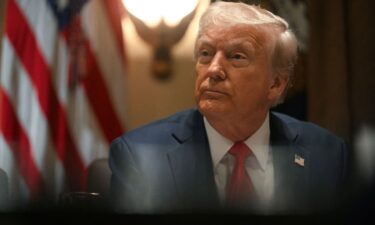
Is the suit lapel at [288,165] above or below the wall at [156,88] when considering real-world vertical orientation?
below

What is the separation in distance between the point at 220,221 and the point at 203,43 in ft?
1.19

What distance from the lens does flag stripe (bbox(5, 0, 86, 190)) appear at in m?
1.26

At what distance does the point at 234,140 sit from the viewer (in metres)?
1.31

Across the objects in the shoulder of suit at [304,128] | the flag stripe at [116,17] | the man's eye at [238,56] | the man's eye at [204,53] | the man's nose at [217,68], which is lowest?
the shoulder of suit at [304,128]

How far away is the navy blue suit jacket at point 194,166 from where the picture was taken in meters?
1.24

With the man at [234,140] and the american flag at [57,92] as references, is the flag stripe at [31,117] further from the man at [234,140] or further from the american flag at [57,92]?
the man at [234,140]

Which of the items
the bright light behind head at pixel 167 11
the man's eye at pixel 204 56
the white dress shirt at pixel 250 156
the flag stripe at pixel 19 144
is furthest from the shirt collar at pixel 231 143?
the flag stripe at pixel 19 144

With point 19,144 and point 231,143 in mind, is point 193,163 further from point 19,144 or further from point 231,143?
point 19,144

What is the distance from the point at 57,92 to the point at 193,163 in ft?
1.03

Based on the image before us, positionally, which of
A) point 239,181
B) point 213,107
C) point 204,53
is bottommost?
point 239,181

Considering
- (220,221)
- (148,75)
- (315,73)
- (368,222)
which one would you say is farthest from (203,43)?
(368,222)

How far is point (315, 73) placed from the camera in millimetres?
1320

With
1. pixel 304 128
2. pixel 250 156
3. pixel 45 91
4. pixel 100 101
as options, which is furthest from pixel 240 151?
pixel 45 91

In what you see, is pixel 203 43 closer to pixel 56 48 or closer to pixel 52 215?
pixel 56 48
